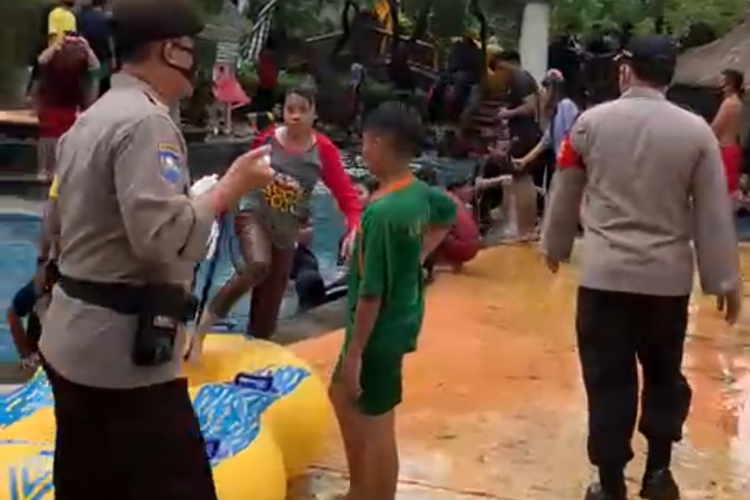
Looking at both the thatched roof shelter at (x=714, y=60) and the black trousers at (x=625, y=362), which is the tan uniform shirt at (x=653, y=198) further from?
the thatched roof shelter at (x=714, y=60)

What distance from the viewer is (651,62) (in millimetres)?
5551

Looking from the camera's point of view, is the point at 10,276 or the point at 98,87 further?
the point at 10,276

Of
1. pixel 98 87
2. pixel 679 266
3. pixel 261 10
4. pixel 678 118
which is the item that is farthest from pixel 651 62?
pixel 261 10

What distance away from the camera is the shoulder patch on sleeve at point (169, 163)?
11.2 ft

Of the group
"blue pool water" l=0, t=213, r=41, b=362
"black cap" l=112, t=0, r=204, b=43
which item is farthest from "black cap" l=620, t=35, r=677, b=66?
"blue pool water" l=0, t=213, r=41, b=362

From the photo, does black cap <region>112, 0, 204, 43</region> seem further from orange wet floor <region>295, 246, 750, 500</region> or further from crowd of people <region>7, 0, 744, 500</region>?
orange wet floor <region>295, 246, 750, 500</region>

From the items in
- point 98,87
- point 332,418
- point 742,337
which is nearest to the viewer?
point 332,418

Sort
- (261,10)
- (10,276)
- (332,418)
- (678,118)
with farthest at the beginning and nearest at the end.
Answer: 1. (261,10)
2. (10,276)
3. (332,418)
4. (678,118)

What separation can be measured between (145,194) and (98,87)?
7.17m

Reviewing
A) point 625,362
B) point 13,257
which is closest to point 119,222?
point 625,362

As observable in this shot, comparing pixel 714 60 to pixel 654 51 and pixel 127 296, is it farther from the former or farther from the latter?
pixel 127 296

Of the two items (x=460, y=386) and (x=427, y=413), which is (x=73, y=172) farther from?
(x=460, y=386)

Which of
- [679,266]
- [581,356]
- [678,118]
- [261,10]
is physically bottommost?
[261,10]

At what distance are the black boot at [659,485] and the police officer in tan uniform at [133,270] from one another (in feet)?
9.20
